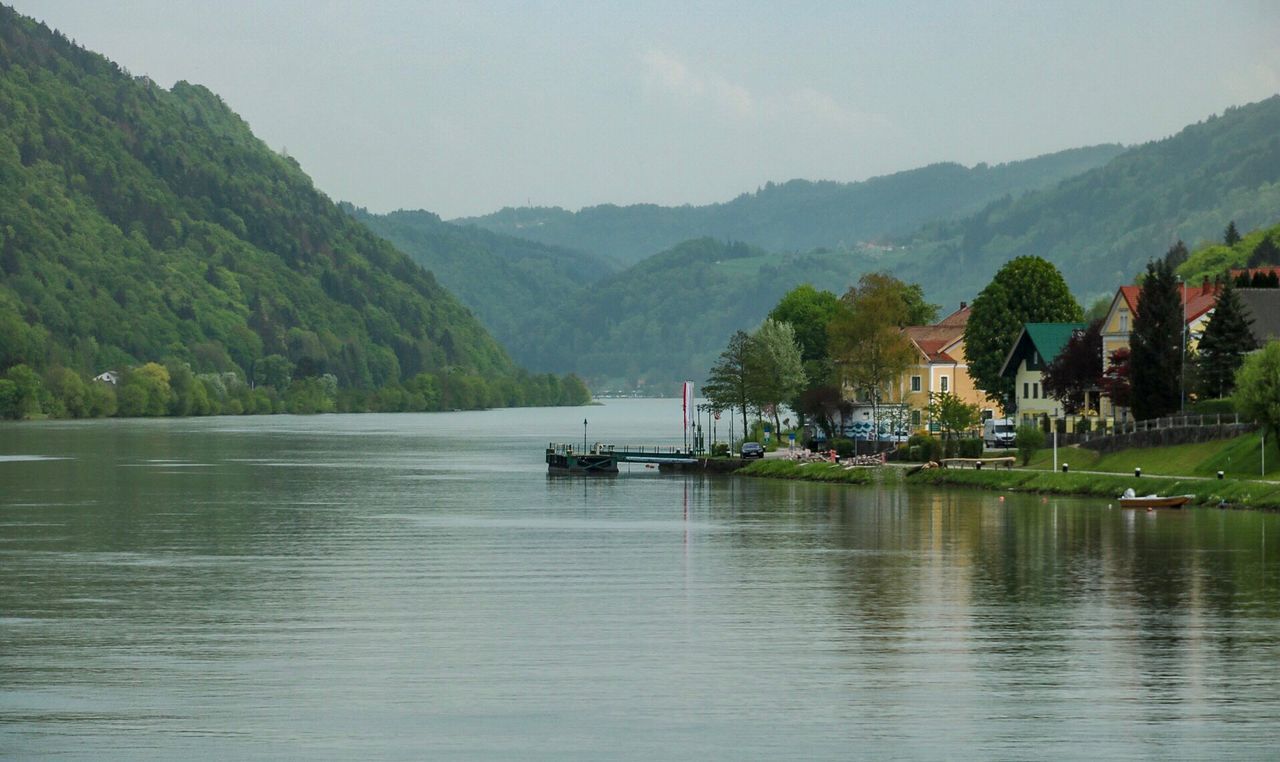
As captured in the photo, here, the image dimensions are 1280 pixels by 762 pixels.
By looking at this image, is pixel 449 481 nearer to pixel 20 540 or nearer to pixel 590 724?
pixel 20 540

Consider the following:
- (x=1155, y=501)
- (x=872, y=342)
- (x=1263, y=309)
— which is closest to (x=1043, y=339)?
(x=872, y=342)

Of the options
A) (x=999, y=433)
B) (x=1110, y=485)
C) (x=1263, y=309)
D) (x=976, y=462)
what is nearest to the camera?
(x=1110, y=485)

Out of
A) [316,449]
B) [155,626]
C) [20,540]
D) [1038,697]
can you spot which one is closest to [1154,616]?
[1038,697]

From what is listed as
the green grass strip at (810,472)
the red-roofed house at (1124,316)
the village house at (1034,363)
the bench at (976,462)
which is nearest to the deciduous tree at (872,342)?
the village house at (1034,363)

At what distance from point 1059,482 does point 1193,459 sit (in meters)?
6.85

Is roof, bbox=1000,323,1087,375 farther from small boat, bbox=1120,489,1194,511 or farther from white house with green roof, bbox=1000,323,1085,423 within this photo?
small boat, bbox=1120,489,1194,511

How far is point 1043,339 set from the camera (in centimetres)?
13138

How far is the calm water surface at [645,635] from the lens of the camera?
2956cm

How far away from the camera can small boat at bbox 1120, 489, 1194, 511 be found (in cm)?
8100

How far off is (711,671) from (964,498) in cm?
6062

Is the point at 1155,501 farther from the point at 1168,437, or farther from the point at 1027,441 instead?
the point at 1027,441

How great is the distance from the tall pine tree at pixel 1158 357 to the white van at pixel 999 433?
19609 millimetres

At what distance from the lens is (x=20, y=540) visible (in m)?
69.7

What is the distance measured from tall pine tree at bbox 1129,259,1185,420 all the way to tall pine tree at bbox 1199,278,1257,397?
194 centimetres
